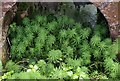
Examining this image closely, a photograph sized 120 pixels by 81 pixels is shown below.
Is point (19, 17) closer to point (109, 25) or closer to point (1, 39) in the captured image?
point (1, 39)

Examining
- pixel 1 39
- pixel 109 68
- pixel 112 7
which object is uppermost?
pixel 112 7

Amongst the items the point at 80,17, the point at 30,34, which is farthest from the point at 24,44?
the point at 80,17

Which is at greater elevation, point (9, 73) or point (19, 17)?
point (19, 17)

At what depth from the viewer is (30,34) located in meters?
2.88

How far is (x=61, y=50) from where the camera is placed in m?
2.86

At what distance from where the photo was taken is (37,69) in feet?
8.61

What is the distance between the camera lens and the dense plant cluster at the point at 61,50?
2.66 m

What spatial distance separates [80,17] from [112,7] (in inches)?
17.9

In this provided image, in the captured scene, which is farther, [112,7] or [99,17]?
[99,17]

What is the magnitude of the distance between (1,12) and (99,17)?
945mm

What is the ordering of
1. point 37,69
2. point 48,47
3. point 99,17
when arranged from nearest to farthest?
1. point 37,69
2. point 48,47
3. point 99,17

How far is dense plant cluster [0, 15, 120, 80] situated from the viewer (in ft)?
8.73

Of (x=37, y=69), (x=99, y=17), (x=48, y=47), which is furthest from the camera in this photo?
(x=99, y=17)

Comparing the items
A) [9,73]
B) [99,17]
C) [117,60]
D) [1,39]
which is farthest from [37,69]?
[99,17]
